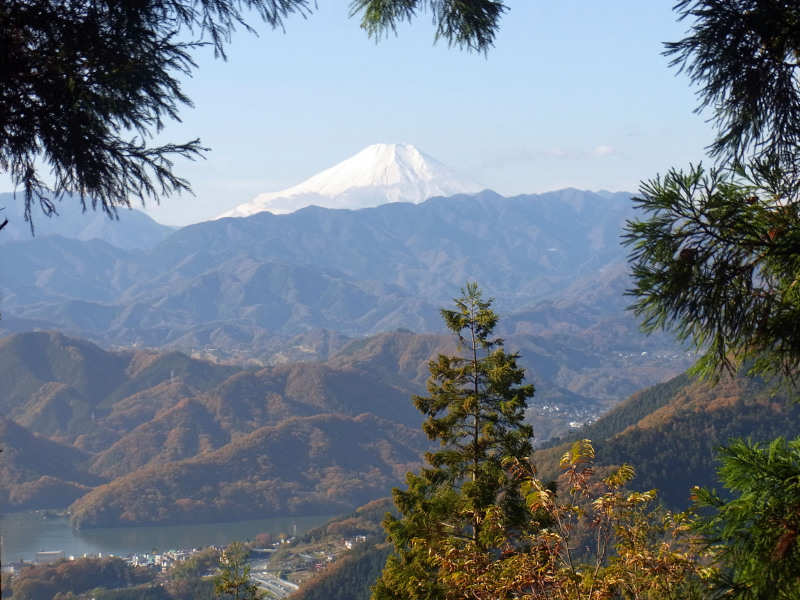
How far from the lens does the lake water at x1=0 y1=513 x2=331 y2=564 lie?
383 feet

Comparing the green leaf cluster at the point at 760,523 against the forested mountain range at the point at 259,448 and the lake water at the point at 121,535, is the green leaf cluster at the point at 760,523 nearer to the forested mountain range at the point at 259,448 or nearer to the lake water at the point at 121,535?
the forested mountain range at the point at 259,448

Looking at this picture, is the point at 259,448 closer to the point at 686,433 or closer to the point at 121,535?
the point at 121,535

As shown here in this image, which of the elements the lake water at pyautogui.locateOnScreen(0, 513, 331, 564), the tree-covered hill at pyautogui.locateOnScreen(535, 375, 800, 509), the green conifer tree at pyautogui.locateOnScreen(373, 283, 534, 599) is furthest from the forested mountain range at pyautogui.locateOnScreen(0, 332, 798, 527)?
the green conifer tree at pyautogui.locateOnScreen(373, 283, 534, 599)

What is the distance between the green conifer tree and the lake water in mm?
109400

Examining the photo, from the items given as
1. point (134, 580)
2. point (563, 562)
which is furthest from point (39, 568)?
point (563, 562)

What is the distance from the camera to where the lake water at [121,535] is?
117 metres

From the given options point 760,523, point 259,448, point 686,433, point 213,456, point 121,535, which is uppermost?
point 760,523

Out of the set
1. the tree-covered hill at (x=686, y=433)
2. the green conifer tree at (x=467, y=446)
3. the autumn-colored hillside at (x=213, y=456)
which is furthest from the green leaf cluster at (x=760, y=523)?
the autumn-colored hillside at (x=213, y=456)

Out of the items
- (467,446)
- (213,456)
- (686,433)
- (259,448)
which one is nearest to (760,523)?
Result: (467,446)

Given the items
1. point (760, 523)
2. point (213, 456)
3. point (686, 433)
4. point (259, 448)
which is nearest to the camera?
point (760, 523)

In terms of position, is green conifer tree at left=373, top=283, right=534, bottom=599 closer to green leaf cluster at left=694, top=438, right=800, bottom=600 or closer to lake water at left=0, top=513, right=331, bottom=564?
green leaf cluster at left=694, top=438, right=800, bottom=600

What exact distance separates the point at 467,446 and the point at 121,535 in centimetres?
12652

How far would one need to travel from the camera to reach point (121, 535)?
12719cm

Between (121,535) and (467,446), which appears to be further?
(121,535)
